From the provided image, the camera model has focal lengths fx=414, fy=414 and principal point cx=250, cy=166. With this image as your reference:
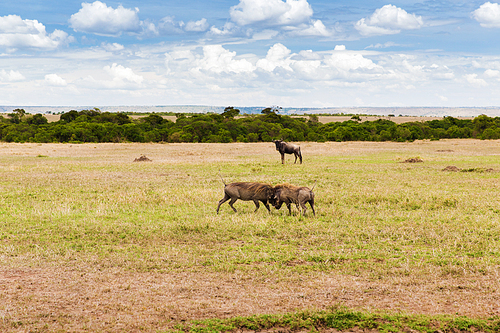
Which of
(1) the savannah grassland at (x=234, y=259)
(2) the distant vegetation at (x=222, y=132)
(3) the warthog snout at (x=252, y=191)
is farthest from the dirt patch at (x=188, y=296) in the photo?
(2) the distant vegetation at (x=222, y=132)

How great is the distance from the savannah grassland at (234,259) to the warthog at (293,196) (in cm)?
44

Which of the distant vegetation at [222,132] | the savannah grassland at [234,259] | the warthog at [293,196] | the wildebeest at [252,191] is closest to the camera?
the savannah grassland at [234,259]

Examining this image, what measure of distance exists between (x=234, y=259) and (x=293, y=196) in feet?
13.2

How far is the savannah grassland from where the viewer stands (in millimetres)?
6051

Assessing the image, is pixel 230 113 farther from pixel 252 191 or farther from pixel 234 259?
pixel 234 259

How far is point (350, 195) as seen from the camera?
595 inches

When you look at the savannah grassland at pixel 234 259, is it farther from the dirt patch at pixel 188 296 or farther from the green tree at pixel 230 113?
the green tree at pixel 230 113

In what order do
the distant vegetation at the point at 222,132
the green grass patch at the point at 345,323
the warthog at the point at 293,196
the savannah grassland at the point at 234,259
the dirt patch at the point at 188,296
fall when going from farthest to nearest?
1. the distant vegetation at the point at 222,132
2. the warthog at the point at 293,196
3. the savannah grassland at the point at 234,259
4. the dirt patch at the point at 188,296
5. the green grass patch at the point at 345,323

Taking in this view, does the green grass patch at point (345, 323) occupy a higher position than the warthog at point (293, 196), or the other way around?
the warthog at point (293, 196)

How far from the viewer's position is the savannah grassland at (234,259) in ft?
19.9

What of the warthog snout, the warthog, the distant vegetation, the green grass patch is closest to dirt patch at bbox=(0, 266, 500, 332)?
the green grass patch

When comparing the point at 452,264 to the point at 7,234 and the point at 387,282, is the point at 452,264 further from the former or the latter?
the point at 7,234

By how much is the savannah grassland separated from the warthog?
1.44 ft

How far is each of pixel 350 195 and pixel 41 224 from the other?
33.1 ft
